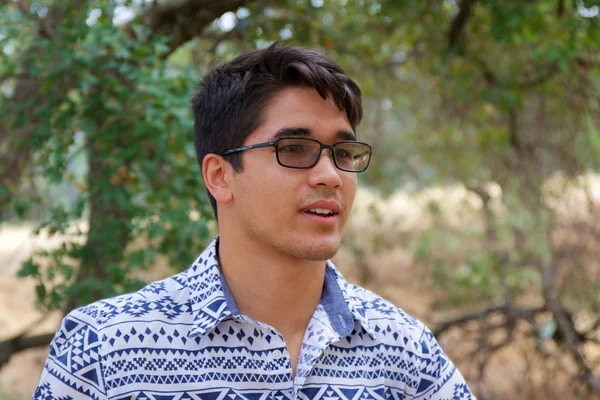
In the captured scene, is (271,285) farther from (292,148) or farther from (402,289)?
(402,289)

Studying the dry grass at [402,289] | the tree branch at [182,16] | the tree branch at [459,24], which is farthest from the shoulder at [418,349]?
the dry grass at [402,289]

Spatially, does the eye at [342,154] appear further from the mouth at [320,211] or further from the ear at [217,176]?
the ear at [217,176]

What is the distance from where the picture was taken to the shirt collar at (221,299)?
5.54ft

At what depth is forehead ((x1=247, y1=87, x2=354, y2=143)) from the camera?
5.93ft

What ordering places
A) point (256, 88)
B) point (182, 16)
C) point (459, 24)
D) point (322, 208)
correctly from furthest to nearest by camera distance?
point (459, 24) → point (182, 16) → point (256, 88) → point (322, 208)

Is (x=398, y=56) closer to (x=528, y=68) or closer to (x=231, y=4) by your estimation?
(x=528, y=68)

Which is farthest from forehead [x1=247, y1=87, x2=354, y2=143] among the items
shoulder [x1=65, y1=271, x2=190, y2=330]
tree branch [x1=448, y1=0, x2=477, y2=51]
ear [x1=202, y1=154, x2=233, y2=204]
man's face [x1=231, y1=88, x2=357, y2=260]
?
tree branch [x1=448, y1=0, x2=477, y2=51]

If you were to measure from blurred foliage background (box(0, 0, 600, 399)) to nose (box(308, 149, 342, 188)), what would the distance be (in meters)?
1.58

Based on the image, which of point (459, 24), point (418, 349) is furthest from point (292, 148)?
point (459, 24)

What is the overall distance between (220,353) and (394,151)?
22.0 ft

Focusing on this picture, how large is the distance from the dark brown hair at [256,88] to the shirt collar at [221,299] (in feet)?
0.90

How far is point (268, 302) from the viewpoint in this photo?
180 cm

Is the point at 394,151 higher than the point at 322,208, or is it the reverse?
the point at 322,208

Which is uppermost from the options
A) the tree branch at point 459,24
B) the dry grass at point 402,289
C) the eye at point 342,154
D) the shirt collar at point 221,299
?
the tree branch at point 459,24
